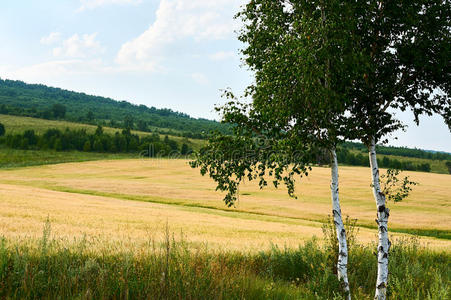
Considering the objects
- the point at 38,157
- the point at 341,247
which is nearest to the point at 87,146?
the point at 38,157

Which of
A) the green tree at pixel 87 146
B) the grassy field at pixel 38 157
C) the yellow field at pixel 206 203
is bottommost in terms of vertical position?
the yellow field at pixel 206 203

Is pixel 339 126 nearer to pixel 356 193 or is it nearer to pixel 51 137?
pixel 356 193

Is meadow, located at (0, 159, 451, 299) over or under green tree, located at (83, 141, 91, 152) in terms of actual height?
under

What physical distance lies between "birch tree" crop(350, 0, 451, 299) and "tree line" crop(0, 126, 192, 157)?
11602 centimetres

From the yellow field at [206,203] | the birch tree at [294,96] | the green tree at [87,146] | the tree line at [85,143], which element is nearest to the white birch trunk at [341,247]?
the birch tree at [294,96]

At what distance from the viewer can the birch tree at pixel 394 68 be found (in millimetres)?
9070

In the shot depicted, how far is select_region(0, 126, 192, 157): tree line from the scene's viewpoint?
131 meters

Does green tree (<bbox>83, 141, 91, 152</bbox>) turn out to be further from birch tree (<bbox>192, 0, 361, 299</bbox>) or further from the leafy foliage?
the leafy foliage

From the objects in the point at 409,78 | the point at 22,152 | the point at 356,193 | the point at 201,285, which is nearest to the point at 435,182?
the point at 356,193

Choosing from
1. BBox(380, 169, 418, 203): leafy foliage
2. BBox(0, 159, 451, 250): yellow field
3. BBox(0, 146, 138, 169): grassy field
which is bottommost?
BBox(0, 159, 451, 250): yellow field

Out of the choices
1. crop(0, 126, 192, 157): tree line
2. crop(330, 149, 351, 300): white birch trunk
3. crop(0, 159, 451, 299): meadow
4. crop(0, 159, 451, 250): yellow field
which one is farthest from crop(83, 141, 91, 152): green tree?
crop(330, 149, 351, 300): white birch trunk

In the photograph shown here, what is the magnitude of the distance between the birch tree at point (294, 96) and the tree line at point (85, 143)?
115337mm

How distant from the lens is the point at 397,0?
30.1 feet

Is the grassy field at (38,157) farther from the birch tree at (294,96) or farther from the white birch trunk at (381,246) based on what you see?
the white birch trunk at (381,246)
